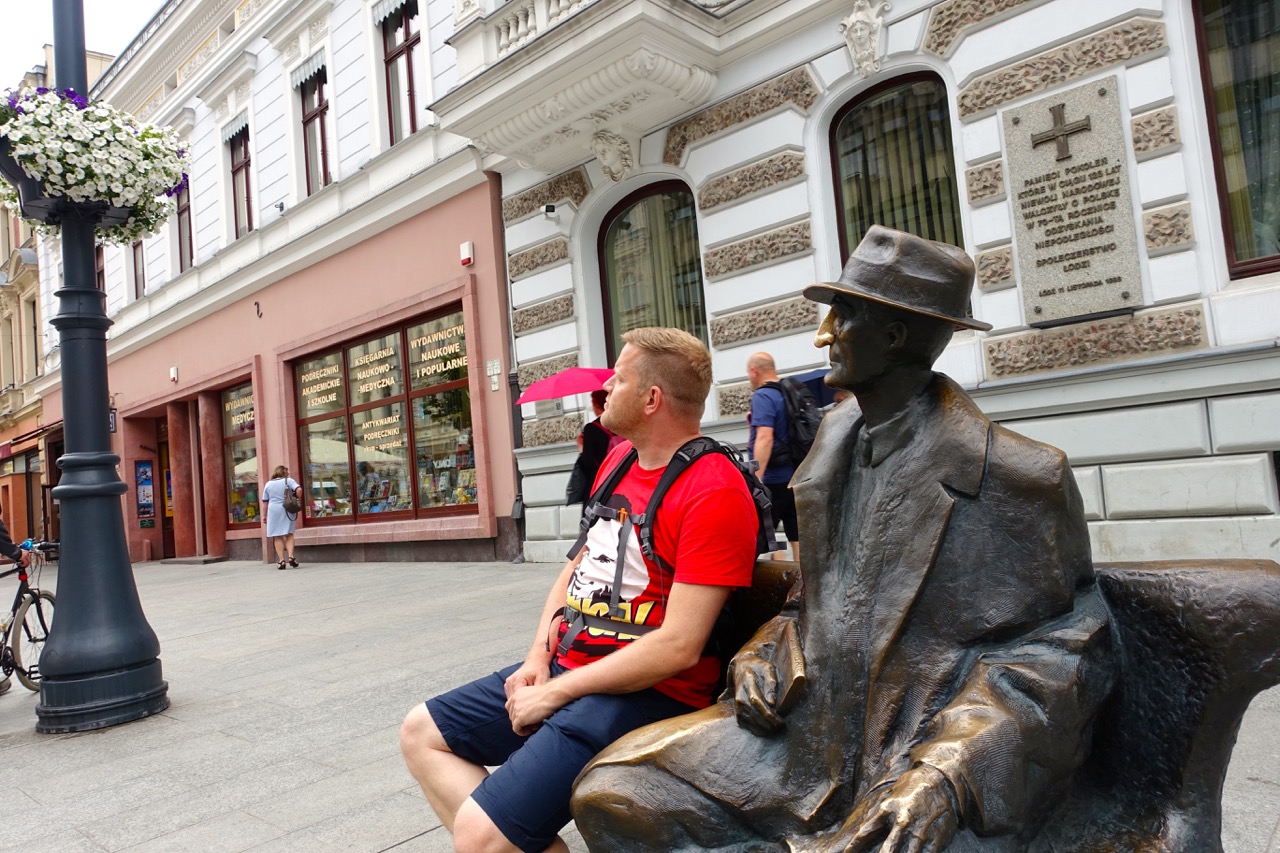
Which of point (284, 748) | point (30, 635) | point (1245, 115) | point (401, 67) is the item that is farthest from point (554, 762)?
point (401, 67)

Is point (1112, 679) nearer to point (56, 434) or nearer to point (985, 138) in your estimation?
point (985, 138)

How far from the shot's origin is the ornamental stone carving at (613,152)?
9.85 metres

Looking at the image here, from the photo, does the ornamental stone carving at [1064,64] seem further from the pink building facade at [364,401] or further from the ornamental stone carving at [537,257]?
the pink building facade at [364,401]

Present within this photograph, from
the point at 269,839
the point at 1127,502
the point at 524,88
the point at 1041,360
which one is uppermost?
the point at 524,88

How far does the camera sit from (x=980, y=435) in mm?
1740

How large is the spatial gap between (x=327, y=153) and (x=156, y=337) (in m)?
7.80

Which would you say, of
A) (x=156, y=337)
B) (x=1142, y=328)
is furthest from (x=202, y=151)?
(x=1142, y=328)

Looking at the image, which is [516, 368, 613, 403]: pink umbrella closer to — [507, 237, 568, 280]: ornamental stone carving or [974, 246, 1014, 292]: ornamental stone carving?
[507, 237, 568, 280]: ornamental stone carving

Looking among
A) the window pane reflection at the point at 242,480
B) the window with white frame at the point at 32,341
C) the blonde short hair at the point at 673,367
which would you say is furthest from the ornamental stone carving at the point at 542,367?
the window with white frame at the point at 32,341

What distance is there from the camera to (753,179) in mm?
8953

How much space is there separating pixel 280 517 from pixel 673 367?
43.7 feet

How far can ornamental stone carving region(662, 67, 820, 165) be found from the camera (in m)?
8.57

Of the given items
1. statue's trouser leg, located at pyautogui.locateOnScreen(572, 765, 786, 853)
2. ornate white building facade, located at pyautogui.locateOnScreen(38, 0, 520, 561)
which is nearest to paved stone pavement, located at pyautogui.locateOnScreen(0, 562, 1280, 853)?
statue's trouser leg, located at pyautogui.locateOnScreen(572, 765, 786, 853)

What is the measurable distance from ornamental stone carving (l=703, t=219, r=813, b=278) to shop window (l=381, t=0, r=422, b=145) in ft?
18.8
